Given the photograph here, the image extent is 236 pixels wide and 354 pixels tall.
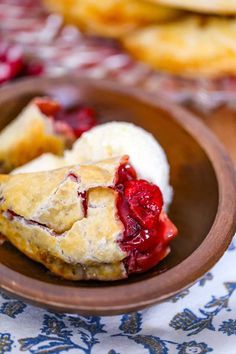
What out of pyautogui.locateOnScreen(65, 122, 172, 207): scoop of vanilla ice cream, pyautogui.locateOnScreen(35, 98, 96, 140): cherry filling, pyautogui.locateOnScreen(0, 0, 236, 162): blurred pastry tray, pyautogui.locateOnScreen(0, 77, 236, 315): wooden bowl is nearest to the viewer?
pyautogui.locateOnScreen(0, 77, 236, 315): wooden bowl

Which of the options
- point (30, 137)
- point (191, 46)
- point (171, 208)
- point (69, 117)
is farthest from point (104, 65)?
point (171, 208)

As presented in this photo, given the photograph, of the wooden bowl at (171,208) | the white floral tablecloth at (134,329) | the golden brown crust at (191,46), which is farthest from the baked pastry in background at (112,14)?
the white floral tablecloth at (134,329)

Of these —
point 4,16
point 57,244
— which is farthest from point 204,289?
Result: point 4,16

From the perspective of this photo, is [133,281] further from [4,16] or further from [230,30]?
[4,16]

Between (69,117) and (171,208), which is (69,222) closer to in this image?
(171,208)

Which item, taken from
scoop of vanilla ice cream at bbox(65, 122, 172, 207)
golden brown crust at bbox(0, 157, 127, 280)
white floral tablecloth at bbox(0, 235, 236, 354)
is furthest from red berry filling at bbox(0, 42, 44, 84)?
white floral tablecloth at bbox(0, 235, 236, 354)

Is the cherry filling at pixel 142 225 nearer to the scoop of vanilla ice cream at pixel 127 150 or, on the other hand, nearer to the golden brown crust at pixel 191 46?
the scoop of vanilla ice cream at pixel 127 150

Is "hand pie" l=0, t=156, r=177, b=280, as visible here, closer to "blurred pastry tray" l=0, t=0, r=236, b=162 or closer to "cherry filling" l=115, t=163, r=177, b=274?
"cherry filling" l=115, t=163, r=177, b=274
